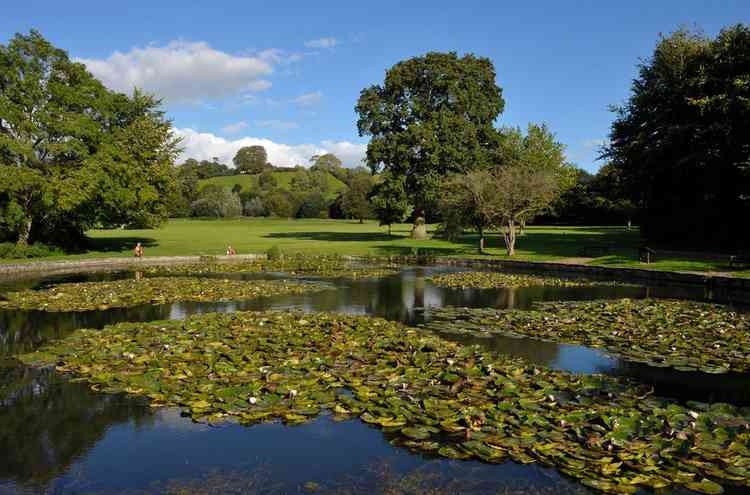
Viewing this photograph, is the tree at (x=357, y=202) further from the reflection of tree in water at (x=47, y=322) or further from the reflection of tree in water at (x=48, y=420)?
the reflection of tree in water at (x=48, y=420)

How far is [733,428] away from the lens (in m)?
7.79

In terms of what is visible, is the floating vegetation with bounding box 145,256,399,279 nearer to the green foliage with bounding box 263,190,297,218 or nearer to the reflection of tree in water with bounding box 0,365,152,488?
the reflection of tree in water with bounding box 0,365,152,488

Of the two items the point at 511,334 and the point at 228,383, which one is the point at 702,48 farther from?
the point at 228,383

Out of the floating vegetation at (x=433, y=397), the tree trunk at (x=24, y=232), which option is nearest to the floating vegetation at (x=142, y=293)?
the floating vegetation at (x=433, y=397)

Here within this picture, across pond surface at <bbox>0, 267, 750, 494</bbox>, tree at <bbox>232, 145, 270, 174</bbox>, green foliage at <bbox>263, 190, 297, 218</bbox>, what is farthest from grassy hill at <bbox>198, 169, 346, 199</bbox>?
pond surface at <bbox>0, 267, 750, 494</bbox>

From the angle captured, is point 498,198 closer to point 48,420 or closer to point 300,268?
point 300,268

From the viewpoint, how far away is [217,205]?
355ft

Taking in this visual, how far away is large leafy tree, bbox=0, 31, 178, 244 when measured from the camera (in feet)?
112

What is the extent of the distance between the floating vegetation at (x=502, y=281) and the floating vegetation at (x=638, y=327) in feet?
18.4

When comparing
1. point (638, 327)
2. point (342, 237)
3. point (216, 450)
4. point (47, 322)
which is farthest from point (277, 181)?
point (216, 450)

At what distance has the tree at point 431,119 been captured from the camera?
49281mm

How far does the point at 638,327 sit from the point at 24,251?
111 ft

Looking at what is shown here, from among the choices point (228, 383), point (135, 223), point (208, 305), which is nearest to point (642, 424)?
point (228, 383)

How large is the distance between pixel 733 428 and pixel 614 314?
8.96 m
